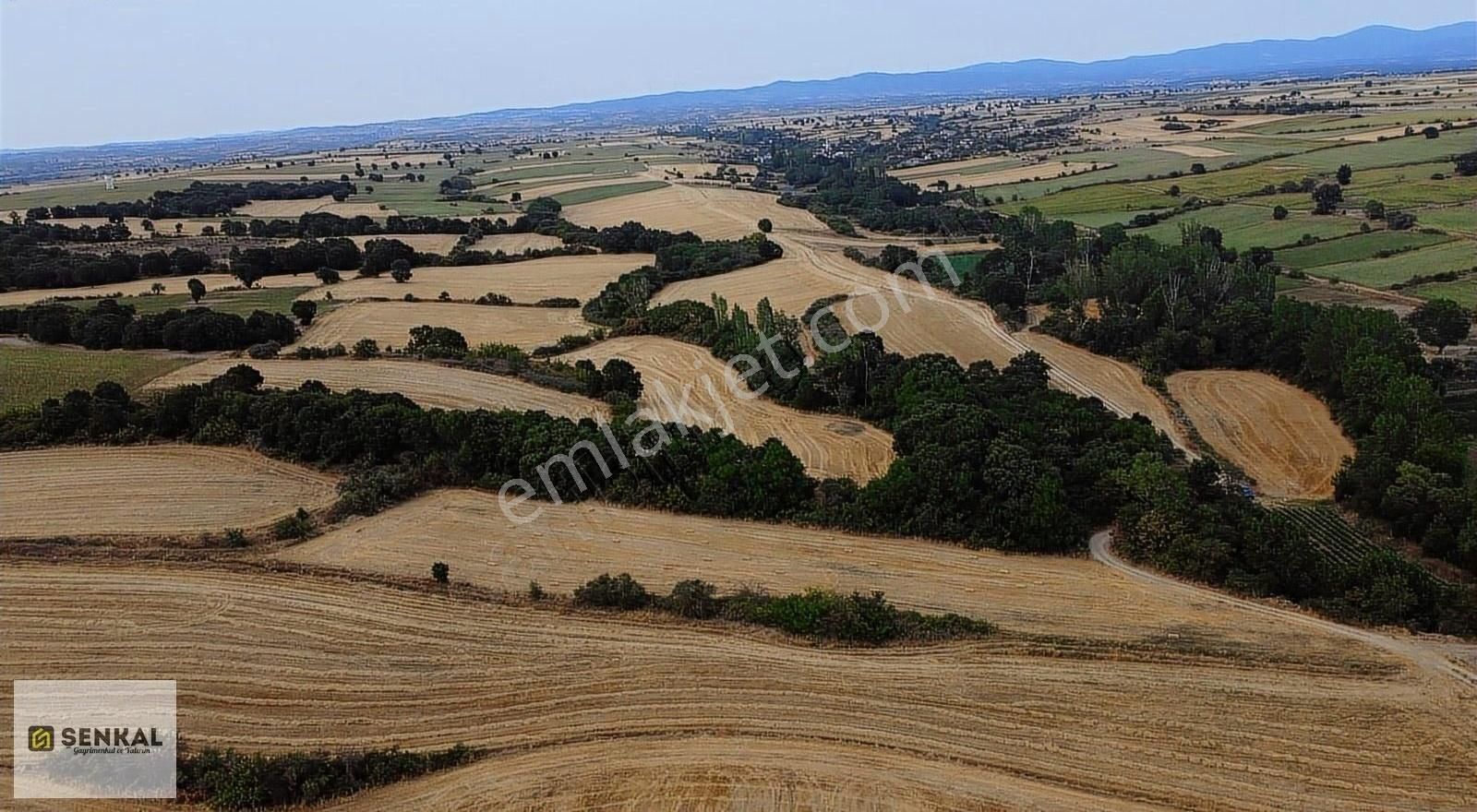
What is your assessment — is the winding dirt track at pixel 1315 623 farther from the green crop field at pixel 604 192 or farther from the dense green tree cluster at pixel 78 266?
the green crop field at pixel 604 192

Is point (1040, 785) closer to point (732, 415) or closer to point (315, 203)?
point (732, 415)

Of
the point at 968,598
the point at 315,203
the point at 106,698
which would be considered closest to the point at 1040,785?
the point at 968,598

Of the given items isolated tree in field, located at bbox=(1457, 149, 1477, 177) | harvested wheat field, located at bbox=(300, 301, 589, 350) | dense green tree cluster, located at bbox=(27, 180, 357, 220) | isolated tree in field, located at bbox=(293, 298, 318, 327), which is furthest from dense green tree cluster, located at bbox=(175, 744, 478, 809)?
isolated tree in field, located at bbox=(1457, 149, 1477, 177)

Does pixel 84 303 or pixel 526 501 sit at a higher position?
pixel 84 303

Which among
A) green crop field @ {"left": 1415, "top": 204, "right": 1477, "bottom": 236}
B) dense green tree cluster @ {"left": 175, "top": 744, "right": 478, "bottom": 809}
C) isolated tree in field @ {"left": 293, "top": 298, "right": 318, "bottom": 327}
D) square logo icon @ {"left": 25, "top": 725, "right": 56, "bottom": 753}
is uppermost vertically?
green crop field @ {"left": 1415, "top": 204, "right": 1477, "bottom": 236}

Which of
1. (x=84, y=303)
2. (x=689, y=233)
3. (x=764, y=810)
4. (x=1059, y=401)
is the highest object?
(x=689, y=233)

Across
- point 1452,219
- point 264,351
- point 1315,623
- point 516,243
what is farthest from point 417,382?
point 1452,219

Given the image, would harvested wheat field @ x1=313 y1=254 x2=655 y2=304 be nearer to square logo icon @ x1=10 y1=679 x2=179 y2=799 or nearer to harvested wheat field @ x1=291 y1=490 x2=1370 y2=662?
harvested wheat field @ x1=291 y1=490 x2=1370 y2=662

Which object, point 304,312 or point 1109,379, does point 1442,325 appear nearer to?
point 1109,379
